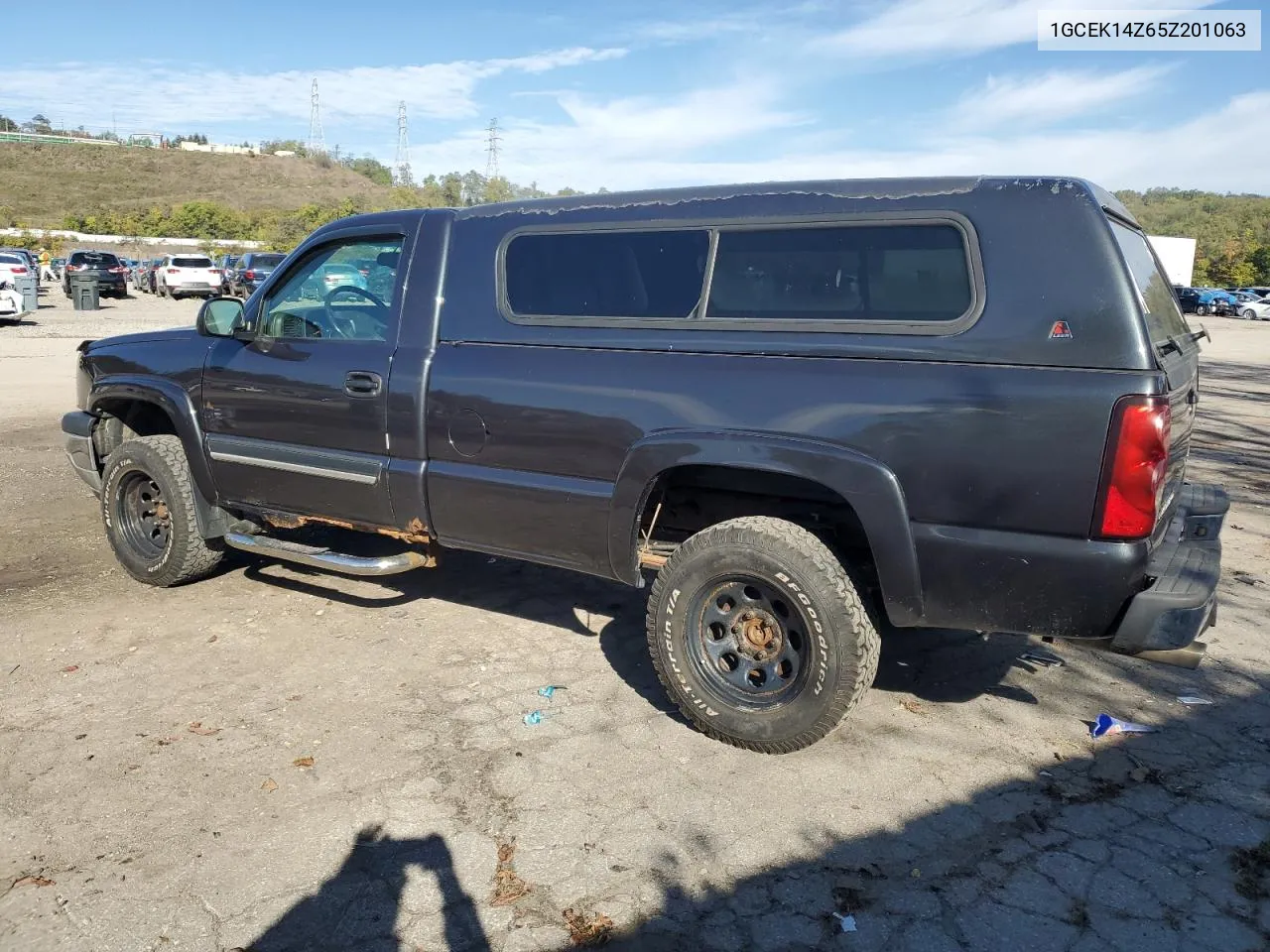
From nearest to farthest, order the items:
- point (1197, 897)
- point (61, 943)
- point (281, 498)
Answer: point (61, 943) < point (1197, 897) < point (281, 498)

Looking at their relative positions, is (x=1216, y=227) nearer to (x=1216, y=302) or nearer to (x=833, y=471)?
(x=1216, y=302)

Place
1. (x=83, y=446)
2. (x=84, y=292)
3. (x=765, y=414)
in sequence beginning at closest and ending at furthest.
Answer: (x=765, y=414) < (x=83, y=446) < (x=84, y=292)

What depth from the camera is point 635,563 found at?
155 inches

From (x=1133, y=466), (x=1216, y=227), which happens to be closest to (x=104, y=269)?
(x=1133, y=466)

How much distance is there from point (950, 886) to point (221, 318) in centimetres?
447

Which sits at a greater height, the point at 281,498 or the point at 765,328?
the point at 765,328

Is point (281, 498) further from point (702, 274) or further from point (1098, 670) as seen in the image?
point (1098, 670)

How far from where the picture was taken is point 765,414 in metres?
3.46

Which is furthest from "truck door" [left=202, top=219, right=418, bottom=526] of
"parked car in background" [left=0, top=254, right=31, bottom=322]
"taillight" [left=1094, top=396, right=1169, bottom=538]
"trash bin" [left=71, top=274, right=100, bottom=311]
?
"trash bin" [left=71, top=274, right=100, bottom=311]

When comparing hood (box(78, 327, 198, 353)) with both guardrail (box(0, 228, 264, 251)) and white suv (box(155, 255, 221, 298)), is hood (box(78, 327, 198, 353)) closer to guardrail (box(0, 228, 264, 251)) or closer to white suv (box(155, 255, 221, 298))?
white suv (box(155, 255, 221, 298))

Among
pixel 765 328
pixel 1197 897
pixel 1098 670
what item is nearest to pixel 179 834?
pixel 765 328

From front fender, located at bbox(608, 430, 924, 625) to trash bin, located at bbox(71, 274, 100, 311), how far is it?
96.9 feet

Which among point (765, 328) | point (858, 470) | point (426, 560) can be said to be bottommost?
point (426, 560)

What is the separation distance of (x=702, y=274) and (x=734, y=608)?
1.32 meters
